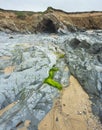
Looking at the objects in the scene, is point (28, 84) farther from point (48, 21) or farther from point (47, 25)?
point (47, 25)

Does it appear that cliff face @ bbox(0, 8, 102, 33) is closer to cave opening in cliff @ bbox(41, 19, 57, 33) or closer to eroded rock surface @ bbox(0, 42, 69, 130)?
cave opening in cliff @ bbox(41, 19, 57, 33)

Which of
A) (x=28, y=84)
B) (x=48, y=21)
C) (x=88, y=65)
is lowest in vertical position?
(x=48, y=21)

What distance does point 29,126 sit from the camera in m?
12.4

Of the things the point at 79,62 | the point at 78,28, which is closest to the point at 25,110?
the point at 79,62

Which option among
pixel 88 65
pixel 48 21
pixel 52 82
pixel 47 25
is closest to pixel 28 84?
pixel 52 82

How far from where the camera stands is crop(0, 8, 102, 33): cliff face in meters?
64.4

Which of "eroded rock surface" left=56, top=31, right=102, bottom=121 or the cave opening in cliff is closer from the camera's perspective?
"eroded rock surface" left=56, top=31, right=102, bottom=121

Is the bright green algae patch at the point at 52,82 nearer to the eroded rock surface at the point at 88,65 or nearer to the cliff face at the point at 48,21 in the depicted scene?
the eroded rock surface at the point at 88,65

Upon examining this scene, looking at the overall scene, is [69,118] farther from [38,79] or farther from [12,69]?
[12,69]

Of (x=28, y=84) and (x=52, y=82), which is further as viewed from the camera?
(x=28, y=84)

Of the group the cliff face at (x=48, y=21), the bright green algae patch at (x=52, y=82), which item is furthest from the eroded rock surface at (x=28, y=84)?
the cliff face at (x=48, y=21)

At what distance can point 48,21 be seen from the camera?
65.1m

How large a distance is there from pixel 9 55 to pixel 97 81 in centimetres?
845

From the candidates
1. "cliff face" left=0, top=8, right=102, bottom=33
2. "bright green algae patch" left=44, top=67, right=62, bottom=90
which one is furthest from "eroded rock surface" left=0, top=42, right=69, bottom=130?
"cliff face" left=0, top=8, right=102, bottom=33
